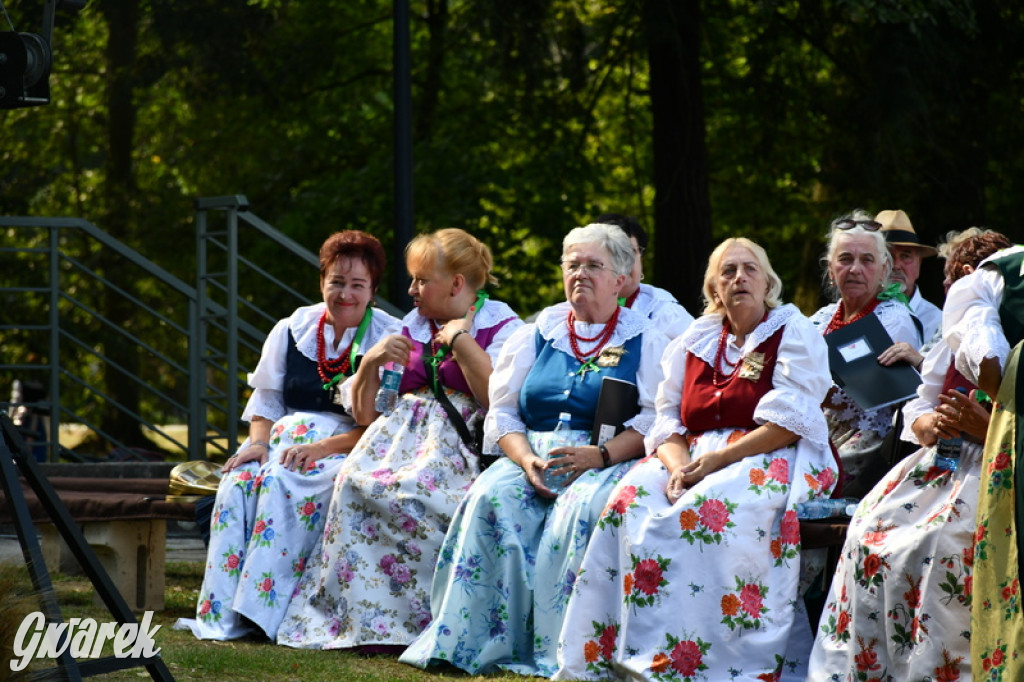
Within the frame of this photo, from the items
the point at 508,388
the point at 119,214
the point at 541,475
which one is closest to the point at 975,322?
the point at 541,475

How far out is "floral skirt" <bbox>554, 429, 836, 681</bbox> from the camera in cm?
462

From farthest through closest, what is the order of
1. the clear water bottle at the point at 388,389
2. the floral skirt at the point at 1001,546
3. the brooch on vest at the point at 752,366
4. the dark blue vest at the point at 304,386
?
the dark blue vest at the point at 304,386 < the clear water bottle at the point at 388,389 < the brooch on vest at the point at 752,366 < the floral skirt at the point at 1001,546

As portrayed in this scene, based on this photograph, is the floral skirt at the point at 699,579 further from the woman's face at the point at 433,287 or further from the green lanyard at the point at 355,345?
the green lanyard at the point at 355,345

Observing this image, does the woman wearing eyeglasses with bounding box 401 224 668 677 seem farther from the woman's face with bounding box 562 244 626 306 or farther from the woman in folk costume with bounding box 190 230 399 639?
the woman in folk costume with bounding box 190 230 399 639

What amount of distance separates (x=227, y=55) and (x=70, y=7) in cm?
698

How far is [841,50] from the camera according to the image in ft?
36.1

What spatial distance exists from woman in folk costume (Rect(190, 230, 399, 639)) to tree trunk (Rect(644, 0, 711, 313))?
444 centimetres

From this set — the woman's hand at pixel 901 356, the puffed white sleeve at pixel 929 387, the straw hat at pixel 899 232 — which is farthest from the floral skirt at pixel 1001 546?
the straw hat at pixel 899 232

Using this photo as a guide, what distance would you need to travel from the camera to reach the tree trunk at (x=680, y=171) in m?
10.3

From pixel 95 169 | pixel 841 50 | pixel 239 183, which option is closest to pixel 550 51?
pixel 841 50

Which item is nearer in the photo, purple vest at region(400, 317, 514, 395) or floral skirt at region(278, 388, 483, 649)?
floral skirt at region(278, 388, 483, 649)

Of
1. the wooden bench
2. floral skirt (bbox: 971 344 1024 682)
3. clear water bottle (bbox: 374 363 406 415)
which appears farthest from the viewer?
the wooden bench

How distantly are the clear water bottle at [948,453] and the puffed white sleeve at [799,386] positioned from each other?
1.68 ft

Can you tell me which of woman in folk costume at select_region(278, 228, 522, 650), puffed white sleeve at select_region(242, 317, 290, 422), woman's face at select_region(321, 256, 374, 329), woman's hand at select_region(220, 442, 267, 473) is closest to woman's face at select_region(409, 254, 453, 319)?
woman in folk costume at select_region(278, 228, 522, 650)
